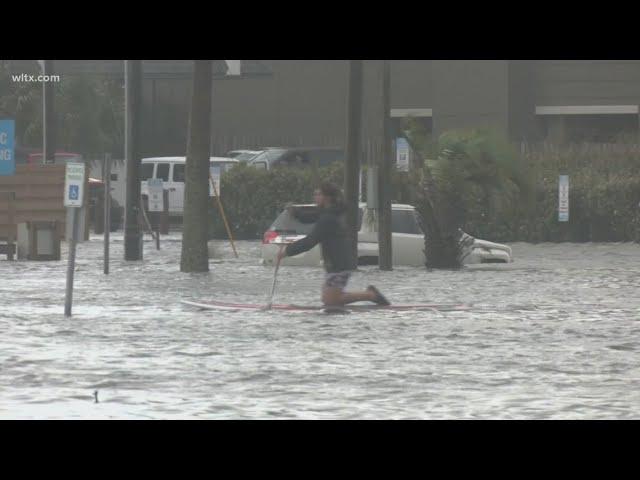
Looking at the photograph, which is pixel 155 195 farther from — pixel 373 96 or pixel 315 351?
pixel 373 96

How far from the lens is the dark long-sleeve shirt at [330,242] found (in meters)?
21.0

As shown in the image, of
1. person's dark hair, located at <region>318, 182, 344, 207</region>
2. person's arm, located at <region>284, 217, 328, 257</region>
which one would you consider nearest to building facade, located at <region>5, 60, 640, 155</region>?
person's dark hair, located at <region>318, 182, 344, 207</region>

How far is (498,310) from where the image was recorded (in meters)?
21.7

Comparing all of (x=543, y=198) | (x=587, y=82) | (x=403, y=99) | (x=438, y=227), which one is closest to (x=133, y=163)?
(x=438, y=227)

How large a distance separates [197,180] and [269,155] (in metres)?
21.2

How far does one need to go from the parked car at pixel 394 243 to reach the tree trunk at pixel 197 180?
228 centimetres

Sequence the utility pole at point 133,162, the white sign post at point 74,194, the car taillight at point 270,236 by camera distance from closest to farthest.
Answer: the white sign post at point 74,194 < the car taillight at point 270,236 < the utility pole at point 133,162

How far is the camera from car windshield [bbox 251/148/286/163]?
4912cm

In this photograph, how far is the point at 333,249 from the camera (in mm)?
21031

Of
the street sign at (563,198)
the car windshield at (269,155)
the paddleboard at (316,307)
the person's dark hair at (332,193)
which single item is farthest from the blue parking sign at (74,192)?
the car windshield at (269,155)

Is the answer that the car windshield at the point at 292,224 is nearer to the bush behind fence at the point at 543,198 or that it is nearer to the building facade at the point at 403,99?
the bush behind fence at the point at 543,198

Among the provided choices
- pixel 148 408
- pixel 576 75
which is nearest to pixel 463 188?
pixel 148 408

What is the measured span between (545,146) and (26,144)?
23.3 meters
